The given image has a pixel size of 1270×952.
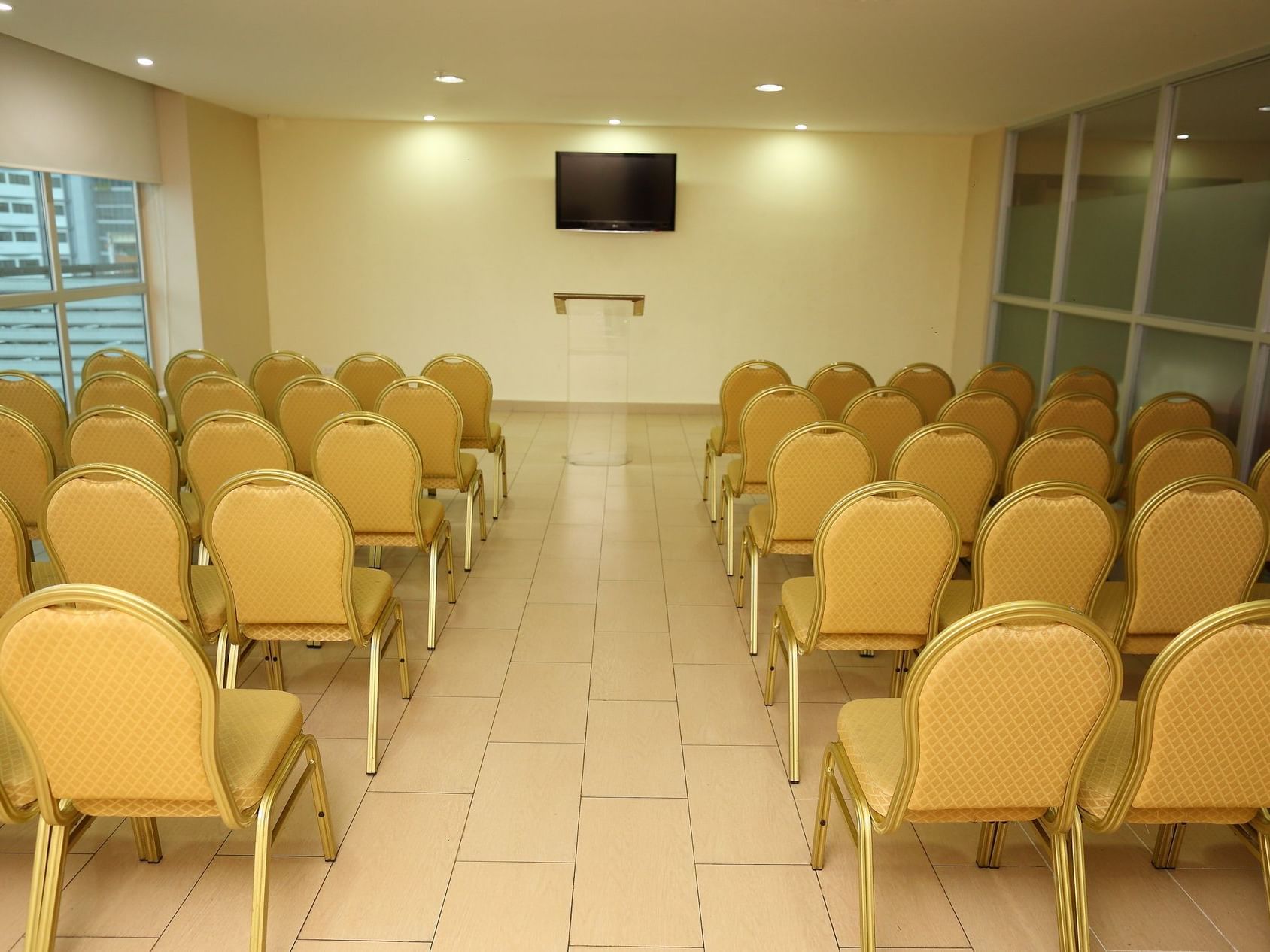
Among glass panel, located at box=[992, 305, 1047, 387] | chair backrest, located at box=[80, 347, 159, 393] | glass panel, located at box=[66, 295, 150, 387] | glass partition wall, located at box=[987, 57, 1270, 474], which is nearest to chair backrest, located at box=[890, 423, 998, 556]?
glass partition wall, located at box=[987, 57, 1270, 474]

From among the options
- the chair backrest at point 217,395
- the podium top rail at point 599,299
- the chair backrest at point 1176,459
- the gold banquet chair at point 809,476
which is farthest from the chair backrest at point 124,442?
the chair backrest at point 1176,459

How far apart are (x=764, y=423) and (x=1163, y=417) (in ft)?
7.21

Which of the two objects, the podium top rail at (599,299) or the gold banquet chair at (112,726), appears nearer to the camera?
the gold banquet chair at (112,726)

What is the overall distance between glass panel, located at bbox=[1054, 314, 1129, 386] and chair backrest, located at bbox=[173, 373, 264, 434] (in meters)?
5.91

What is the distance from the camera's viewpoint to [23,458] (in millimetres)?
4102

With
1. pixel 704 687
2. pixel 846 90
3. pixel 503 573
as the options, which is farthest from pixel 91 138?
pixel 704 687

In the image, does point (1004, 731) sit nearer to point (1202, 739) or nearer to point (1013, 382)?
point (1202, 739)

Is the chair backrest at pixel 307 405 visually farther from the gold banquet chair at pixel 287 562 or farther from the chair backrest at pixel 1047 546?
the chair backrest at pixel 1047 546

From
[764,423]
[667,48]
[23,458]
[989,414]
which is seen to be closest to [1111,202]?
[989,414]

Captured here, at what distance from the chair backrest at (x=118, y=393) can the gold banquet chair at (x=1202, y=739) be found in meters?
5.09

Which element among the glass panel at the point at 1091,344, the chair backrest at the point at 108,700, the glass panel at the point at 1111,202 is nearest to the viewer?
the chair backrest at the point at 108,700

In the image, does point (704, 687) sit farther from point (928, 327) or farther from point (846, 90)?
point (928, 327)

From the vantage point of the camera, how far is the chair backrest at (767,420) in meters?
5.16

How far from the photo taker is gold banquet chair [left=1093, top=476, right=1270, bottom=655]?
3090 millimetres
